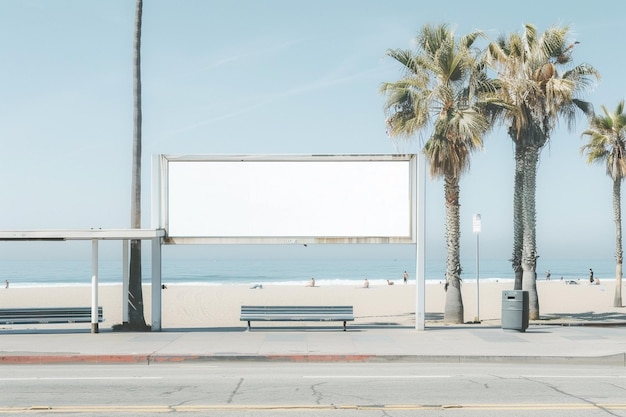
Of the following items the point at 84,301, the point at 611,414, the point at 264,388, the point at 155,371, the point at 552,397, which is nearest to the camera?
the point at 611,414

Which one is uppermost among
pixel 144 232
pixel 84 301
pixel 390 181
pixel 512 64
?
pixel 512 64

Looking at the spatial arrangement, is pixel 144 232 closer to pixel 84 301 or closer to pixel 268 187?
pixel 268 187

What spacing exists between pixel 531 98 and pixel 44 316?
55.1 feet

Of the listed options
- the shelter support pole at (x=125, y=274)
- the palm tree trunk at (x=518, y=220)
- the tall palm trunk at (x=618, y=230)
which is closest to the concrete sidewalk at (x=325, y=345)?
the shelter support pole at (x=125, y=274)

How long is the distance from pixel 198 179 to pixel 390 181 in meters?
5.08

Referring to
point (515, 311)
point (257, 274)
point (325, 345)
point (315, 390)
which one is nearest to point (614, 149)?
point (515, 311)

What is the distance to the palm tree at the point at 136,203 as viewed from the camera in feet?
72.8

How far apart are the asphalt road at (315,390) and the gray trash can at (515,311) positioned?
5.38 m

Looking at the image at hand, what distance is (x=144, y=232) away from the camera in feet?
65.1

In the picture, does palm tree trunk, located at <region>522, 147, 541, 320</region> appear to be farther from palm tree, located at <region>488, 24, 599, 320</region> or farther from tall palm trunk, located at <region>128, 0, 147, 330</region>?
tall palm trunk, located at <region>128, 0, 147, 330</region>

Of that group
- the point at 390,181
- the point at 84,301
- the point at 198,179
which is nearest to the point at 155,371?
the point at 198,179

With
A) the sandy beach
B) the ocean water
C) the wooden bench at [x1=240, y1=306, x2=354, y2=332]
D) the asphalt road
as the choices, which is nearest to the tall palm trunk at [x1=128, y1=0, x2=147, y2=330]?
the wooden bench at [x1=240, y1=306, x2=354, y2=332]

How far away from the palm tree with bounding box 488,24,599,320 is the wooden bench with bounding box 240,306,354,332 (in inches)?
320

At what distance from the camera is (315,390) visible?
1181 centimetres
